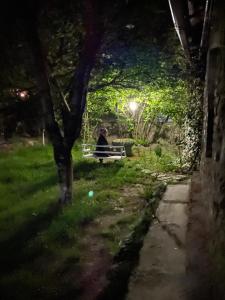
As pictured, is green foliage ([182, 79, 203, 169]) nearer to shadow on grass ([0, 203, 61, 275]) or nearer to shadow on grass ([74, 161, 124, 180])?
shadow on grass ([74, 161, 124, 180])

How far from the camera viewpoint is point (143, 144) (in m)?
19.0

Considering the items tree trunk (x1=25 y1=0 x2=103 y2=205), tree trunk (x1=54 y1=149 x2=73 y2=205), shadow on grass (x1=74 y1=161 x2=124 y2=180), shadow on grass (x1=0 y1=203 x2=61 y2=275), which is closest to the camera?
shadow on grass (x1=0 y1=203 x2=61 y2=275)

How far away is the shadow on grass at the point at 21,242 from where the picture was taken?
208 inches

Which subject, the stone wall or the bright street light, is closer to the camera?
the stone wall

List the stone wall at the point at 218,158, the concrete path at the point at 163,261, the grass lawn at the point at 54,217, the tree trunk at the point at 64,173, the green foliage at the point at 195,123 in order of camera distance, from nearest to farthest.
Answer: the stone wall at the point at 218,158
the concrete path at the point at 163,261
the grass lawn at the point at 54,217
the tree trunk at the point at 64,173
the green foliage at the point at 195,123

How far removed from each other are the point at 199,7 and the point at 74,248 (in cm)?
427

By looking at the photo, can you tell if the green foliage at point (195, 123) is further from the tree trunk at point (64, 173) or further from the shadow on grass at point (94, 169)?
the tree trunk at point (64, 173)

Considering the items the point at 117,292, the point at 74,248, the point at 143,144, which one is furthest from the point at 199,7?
the point at 143,144

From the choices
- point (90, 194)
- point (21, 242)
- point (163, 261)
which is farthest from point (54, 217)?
point (163, 261)

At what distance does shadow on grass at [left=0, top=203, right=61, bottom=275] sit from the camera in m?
5.29

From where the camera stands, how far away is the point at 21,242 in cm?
600

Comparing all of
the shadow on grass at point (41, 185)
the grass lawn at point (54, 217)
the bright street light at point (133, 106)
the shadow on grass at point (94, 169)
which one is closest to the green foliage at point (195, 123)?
the grass lawn at point (54, 217)

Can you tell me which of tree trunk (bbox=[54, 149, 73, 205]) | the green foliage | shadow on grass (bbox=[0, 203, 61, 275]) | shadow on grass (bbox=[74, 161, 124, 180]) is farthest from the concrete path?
shadow on grass (bbox=[74, 161, 124, 180])

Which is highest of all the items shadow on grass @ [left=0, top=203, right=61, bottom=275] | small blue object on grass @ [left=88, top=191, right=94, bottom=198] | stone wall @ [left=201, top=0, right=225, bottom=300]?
stone wall @ [left=201, top=0, right=225, bottom=300]
